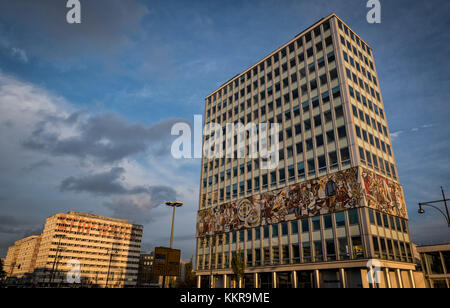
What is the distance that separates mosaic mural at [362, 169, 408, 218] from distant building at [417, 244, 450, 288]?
7.71 metres

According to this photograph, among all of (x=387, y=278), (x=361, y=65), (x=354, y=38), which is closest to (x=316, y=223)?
(x=387, y=278)

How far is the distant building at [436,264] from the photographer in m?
46.3

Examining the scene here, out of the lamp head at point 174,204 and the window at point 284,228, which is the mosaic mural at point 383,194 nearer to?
the window at point 284,228

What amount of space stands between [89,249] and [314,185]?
152870mm

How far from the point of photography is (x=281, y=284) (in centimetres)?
4622

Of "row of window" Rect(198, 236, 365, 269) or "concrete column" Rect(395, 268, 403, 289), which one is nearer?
"row of window" Rect(198, 236, 365, 269)

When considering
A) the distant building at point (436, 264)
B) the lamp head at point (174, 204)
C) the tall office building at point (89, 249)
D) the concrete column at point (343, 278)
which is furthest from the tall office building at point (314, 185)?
the tall office building at point (89, 249)

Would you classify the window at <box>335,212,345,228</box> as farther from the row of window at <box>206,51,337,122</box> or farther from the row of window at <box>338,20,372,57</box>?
the row of window at <box>338,20,372,57</box>

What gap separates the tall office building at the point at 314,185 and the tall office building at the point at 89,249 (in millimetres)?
110400

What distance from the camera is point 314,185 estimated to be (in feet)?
147

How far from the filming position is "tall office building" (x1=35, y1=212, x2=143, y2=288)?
15238 centimetres

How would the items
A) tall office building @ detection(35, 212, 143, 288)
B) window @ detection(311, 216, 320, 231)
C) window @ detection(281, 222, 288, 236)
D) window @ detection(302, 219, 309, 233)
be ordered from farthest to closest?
tall office building @ detection(35, 212, 143, 288)
window @ detection(281, 222, 288, 236)
window @ detection(302, 219, 309, 233)
window @ detection(311, 216, 320, 231)

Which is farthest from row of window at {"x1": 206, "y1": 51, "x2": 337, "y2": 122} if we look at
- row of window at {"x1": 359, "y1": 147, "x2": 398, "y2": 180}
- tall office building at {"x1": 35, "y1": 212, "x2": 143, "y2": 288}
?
tall office building at {"x1": 35, "y1": 212, "x2": 143, "y2": 288}
